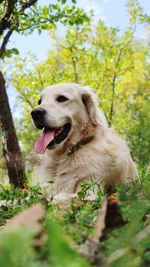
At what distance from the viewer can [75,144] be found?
18.2ft

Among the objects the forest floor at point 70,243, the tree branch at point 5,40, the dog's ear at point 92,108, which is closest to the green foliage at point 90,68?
the tree branch at point 5,40

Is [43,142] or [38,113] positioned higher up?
[38,113]

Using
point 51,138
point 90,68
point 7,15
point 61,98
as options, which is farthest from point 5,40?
point 90,68

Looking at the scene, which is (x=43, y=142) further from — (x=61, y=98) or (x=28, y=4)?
(x=28, y=4)

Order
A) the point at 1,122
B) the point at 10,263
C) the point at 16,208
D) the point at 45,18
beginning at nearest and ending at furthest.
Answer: the point at 10,263 < the point at 16,208 < the point at 1,122 < the point at 45,18

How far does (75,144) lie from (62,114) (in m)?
0.43

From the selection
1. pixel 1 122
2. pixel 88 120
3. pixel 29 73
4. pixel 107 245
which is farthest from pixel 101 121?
pixel 29 73

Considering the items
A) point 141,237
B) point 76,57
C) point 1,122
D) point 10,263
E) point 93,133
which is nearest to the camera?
point 10,263

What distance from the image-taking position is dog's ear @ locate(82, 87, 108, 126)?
5750mm

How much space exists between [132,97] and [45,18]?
2585cm

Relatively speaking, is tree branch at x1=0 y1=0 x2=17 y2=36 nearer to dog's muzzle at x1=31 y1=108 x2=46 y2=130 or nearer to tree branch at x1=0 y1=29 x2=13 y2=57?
tree branch at x1=0 y1=29 x2=13 y2=57

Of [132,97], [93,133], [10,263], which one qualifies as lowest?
[132,97]

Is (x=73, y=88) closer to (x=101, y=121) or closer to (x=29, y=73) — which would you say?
(x=101, y=121)

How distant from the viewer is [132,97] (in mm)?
35406
